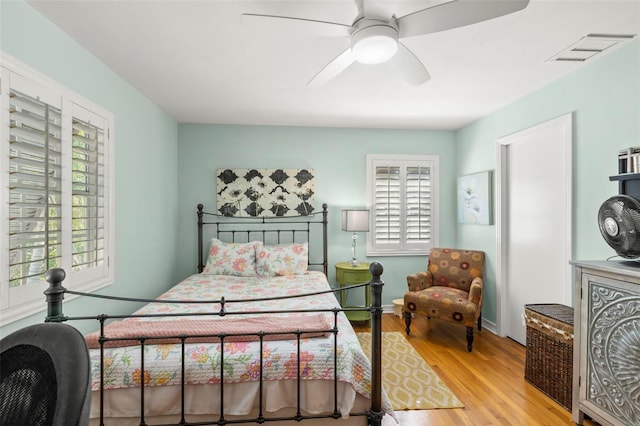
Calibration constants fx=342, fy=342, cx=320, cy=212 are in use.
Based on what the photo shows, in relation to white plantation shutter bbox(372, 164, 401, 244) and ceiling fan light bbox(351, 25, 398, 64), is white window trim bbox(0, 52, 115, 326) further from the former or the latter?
white plantation shutter bbox(372, 164, 401, 244)

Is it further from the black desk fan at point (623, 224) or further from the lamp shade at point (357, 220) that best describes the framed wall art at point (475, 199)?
the black desk fan at point (623, 224)

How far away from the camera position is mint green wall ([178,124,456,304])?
436 centimetres

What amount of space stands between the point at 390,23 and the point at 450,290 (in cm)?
302

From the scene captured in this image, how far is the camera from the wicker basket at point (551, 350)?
235cm

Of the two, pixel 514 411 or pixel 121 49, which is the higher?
pixel 121 49

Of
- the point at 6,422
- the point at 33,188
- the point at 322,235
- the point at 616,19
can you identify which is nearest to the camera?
the point at 6,422

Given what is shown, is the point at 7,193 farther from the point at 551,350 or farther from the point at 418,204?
the point at 418,204

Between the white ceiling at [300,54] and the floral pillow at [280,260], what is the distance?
156 cm

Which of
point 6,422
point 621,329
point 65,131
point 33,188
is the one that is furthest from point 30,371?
point 621,329

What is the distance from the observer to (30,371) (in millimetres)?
870

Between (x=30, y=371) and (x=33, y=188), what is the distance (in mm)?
1420

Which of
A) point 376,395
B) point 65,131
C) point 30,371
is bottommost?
point 376,395

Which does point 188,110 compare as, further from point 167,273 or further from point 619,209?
point 619,209

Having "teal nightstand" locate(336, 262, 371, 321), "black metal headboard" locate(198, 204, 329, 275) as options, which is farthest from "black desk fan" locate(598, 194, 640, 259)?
"black metal headboard" locate(198, 204, 329, 275)
